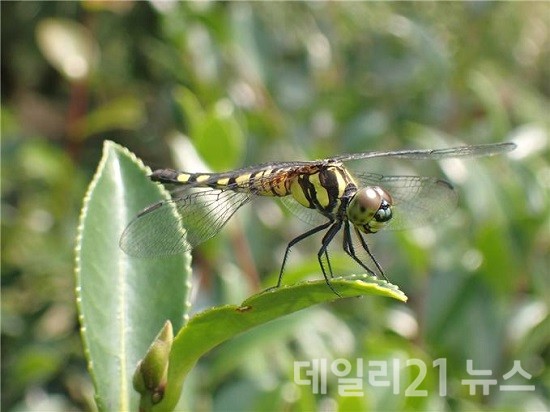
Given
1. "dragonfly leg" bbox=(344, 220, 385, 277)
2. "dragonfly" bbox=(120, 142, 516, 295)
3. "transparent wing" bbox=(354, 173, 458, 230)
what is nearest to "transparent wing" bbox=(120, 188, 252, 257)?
"dragonfly" bbox=(120, 142, 516, 295)

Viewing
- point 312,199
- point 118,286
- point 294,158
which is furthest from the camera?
point 294,158

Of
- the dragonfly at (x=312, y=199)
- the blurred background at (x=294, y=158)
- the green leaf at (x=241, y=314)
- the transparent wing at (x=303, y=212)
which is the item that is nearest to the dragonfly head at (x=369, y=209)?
the dragonfly at (x=312, y=199)

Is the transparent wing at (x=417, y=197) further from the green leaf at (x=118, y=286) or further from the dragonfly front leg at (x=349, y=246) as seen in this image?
the green leaf at (x=118, y=286)

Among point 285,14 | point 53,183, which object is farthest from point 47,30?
point 285,14

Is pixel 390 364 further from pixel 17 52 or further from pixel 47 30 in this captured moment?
pixel 17 52

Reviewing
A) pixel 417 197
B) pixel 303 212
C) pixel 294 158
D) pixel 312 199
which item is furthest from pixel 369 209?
pixel 294 158

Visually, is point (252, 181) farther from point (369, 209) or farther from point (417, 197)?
point (417, 197)

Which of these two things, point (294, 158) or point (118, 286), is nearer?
point (118, 286)
